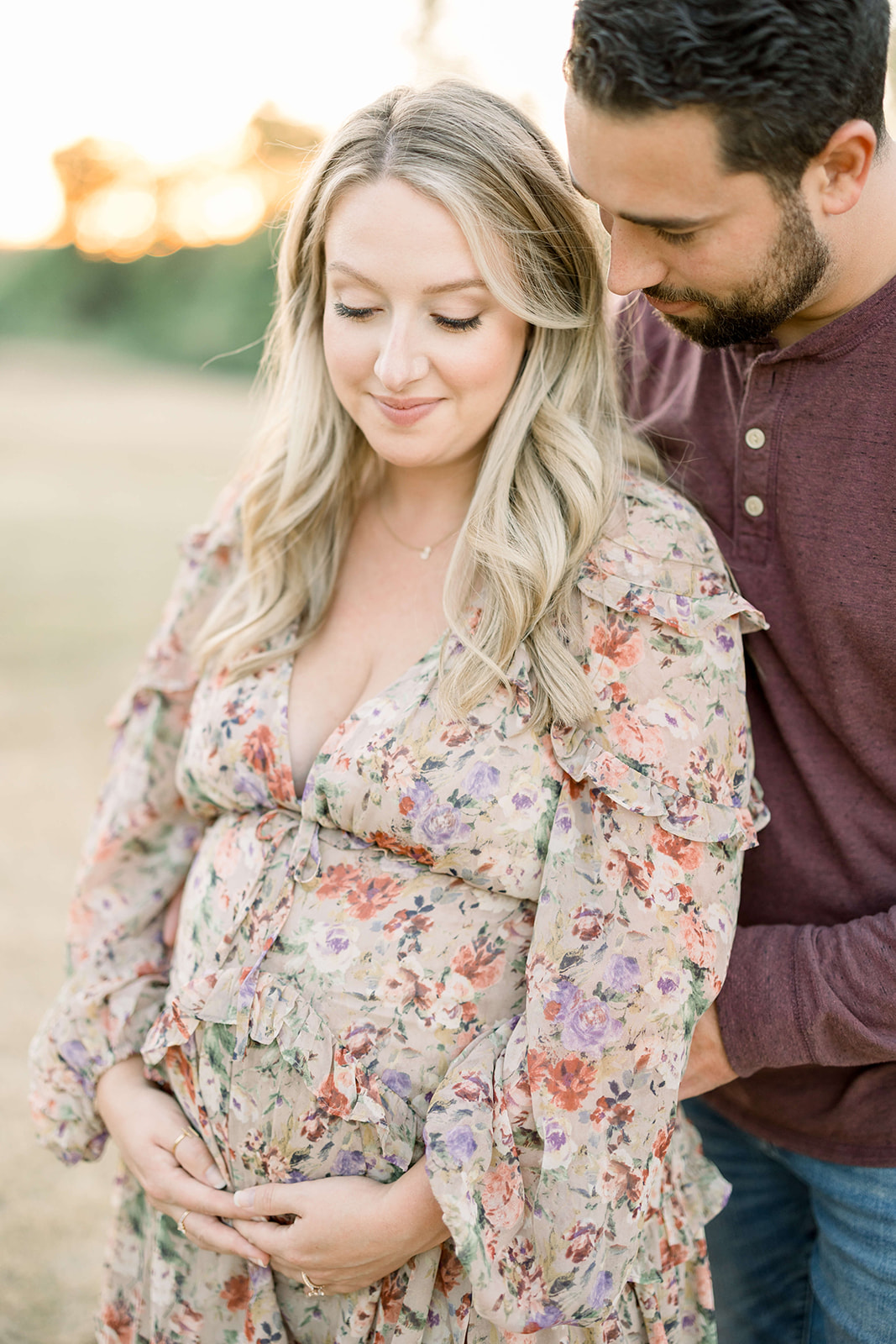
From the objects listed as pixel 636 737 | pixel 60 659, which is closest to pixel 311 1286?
pixel 636 737

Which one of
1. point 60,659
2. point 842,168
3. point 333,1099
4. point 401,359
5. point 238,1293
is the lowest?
point 60,659

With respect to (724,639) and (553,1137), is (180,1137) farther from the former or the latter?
(724,639)

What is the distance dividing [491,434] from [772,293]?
511 mm

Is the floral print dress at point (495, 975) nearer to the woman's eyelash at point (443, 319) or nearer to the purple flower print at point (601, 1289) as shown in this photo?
the purple flower print at point (601, 1289)

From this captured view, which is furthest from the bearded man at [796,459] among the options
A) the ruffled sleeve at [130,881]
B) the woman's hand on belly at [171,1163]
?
the ruffled sleeve at [130,881]

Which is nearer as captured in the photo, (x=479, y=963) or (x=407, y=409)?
(x=479, y=963)

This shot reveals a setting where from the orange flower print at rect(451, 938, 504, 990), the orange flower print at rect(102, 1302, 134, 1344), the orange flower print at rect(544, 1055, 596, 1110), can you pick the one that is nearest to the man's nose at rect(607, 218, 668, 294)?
the orange flower print at rect(451, 938, 504, 990)

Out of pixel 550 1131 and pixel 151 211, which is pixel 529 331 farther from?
pixel 151 211

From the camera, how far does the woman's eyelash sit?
1.60m

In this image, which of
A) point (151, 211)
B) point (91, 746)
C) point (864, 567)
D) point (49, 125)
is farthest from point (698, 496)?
point (151, 211)

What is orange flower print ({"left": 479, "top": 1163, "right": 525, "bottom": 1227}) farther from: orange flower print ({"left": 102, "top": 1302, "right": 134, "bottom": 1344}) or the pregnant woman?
orange flower print ({"left": 102, "top": 1302, "right": 134, "bottom": 1344})

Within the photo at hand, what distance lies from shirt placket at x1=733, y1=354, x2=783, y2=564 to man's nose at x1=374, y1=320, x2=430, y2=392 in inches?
19.3

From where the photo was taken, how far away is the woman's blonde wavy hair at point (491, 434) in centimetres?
158

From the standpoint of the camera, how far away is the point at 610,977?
1.46m
